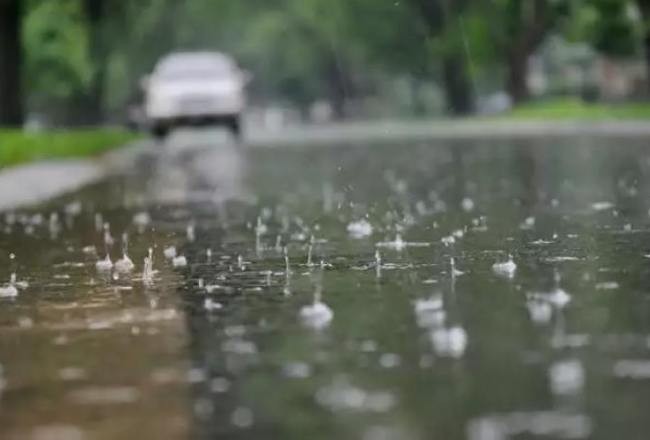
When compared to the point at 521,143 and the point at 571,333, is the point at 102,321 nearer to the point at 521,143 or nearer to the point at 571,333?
the point at 571,333

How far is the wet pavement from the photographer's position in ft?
17.3

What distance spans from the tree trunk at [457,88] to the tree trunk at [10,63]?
109ft

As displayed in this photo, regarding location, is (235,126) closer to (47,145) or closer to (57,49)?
(57,49)

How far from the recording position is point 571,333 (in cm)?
674

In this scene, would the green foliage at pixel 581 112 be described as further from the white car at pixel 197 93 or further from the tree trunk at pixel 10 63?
the tree trunk at pixel 10 63

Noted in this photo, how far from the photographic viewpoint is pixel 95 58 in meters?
47.2

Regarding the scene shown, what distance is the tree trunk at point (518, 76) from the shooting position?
5791 cm

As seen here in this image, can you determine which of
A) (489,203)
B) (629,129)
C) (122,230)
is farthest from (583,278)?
(629,129)

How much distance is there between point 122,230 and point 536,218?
3.31m

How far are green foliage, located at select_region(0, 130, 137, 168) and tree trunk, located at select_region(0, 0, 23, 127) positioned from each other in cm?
152

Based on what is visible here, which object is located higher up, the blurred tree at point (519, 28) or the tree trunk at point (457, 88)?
the blurred tree at point (519, 28)

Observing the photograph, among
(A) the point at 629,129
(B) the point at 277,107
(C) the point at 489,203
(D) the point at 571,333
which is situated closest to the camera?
(D) the point at 571,333

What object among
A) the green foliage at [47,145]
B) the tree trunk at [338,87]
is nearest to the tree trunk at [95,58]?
the green foliage at [47,145]

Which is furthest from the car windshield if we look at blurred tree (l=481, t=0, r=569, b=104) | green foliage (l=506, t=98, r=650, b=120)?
blurred tree (l=481, t=0, r=569, b=104)
